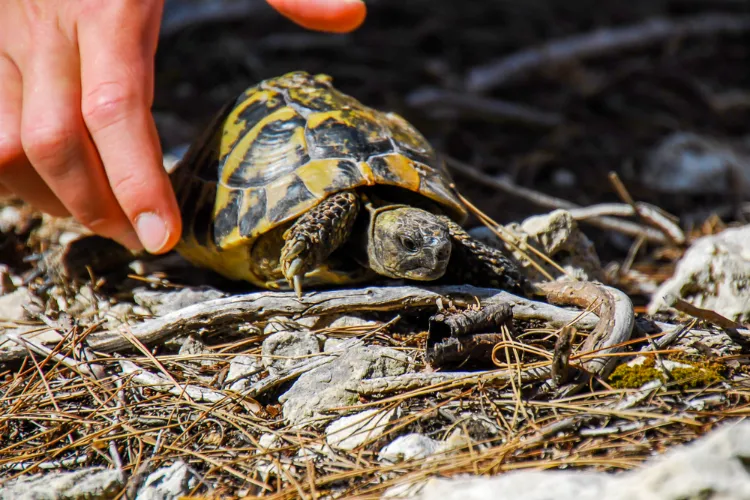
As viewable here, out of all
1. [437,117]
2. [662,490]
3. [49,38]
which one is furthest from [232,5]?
[662,490]

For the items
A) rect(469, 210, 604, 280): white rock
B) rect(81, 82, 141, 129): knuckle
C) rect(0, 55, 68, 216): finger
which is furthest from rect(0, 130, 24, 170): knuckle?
rect(469, 210, 604, 280): white rock

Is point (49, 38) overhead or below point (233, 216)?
overhead

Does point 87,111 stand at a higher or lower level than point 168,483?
higher

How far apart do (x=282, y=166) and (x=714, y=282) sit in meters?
1.95

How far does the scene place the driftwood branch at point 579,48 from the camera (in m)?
5.82

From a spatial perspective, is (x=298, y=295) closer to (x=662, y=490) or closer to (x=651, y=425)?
(x=651, y=425)

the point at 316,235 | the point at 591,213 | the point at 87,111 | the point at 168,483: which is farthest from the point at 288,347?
the point at 591,213

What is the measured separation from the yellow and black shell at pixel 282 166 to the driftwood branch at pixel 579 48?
9.24 feet

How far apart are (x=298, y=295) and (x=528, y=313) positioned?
89 centimetres

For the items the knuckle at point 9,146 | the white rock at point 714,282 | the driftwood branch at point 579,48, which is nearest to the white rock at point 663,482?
the white rock at point 714,282

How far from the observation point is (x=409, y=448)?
2.01m

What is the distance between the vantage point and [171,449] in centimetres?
216

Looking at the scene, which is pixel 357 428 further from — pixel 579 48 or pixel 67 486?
pixel 579 48

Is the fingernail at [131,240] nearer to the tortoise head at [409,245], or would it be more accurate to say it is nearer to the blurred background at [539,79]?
the tortoise head at [409,245]
